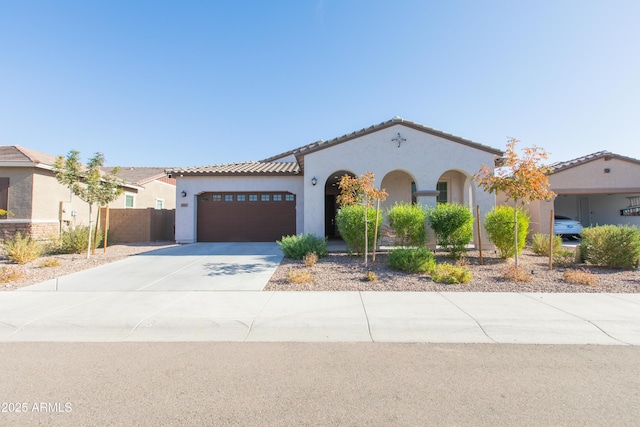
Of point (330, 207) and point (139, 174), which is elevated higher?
point (139, 174)

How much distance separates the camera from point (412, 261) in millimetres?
8406

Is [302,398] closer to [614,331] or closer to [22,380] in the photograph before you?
[22,380]

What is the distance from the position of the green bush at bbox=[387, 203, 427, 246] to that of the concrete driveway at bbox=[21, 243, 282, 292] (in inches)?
162

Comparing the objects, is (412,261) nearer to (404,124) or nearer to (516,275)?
(516,275)

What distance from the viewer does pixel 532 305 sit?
5.78 meters

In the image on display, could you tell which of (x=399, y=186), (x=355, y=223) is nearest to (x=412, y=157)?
(x=399, y=186)

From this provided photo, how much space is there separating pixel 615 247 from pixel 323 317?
928cm

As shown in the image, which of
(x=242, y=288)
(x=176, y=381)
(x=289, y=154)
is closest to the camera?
(x=176, y=381)

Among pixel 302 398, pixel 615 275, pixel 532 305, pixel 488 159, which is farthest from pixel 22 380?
pixel 488 159

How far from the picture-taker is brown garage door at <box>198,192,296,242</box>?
15086 mm

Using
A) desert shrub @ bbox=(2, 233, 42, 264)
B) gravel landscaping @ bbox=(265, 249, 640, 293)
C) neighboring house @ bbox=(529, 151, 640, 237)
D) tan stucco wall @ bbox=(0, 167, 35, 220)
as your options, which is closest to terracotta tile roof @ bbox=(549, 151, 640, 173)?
neighboring house @ bbox=(529, 151, 640, 237)

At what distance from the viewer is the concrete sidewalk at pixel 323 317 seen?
4.50m

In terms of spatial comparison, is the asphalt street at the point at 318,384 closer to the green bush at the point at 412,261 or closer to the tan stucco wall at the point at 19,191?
the green bush at the point at 412,261

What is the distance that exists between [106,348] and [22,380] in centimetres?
90
